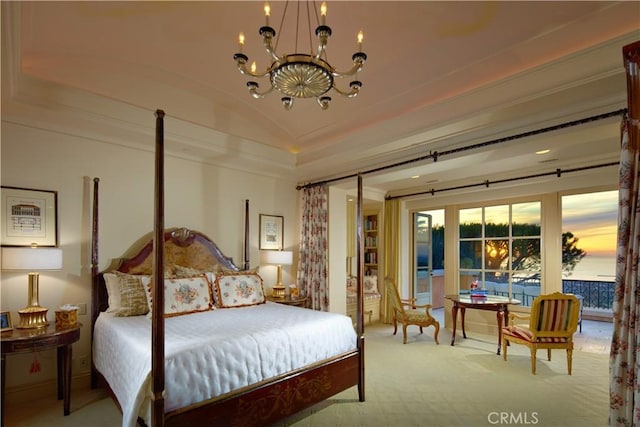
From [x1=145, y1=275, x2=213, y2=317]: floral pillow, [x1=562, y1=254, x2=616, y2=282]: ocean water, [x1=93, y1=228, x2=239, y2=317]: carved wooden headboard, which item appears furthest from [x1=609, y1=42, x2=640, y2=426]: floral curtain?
[x1=562, y1=254, x2=616, y2=282]: ocean water

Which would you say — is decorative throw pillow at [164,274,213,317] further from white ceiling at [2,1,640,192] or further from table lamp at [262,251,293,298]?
white ceiling at [2,1,640,192]

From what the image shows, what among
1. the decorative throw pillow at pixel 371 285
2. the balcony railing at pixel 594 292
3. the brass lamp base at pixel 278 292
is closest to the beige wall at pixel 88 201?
the brass lamp base at pixel 278 292

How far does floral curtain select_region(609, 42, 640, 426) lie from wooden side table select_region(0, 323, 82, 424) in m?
3.77

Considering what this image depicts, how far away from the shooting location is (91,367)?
3.21 meters

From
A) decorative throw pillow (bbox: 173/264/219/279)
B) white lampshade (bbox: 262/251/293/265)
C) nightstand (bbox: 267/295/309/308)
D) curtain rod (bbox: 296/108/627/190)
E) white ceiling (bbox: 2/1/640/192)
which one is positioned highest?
white ceiling (bbox: 2/1/640/192)

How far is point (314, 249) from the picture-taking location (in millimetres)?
4949

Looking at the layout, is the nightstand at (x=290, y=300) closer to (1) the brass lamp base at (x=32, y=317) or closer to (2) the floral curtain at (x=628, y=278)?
(1) the brass lamp base at (x=32, y=317)

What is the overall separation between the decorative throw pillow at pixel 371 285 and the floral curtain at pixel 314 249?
1648 millimetres

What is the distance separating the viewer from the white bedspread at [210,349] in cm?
202

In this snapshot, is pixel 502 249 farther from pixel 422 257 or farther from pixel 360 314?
pixel 360 314

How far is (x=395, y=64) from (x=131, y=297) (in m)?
3.24

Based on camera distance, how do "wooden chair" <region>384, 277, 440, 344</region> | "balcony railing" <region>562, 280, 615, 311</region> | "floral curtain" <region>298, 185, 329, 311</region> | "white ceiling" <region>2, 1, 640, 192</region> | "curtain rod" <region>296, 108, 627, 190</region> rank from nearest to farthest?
1. "white ceiling" <region>2, 1, 640, 192</region>
2. "curtain rod" <region>296, 108, 627, 190</region>
3. "wooden chair" <region>384, 277, 440, 344</region>
4. "floral curtain" <region>298, 185, 329, 311</region>
5. "balcony railing" <region>562, 280, 615, 311</region>

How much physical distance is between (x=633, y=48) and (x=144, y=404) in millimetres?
3411

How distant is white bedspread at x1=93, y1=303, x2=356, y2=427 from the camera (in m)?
2.02
